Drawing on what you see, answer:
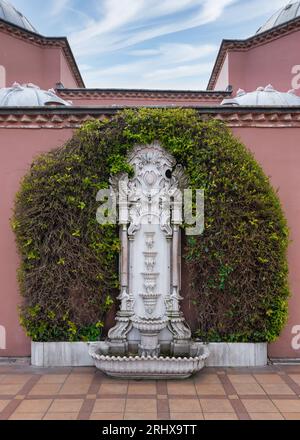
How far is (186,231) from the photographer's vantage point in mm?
5387

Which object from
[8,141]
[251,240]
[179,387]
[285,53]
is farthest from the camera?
[285,53]

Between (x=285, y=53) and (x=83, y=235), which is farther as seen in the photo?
(x=285, y=53)

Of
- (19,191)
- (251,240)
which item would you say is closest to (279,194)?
(251,240)

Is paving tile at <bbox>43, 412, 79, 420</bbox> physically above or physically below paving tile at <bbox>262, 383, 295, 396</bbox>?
above

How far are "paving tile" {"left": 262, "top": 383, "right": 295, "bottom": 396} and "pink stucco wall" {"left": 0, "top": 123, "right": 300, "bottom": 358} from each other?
96 centimetres

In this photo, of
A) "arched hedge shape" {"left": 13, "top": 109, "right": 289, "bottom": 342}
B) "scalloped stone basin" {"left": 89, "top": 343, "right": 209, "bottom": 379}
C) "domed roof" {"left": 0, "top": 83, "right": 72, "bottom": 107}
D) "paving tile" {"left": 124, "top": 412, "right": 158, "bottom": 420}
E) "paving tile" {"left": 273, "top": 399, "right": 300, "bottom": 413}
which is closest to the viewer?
"paving tile" {"left": 124, "top": 412, "right": 158, "bottom": 420}

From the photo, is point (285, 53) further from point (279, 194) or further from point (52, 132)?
point (52, 132)

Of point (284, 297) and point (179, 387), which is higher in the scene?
point (284, 297)

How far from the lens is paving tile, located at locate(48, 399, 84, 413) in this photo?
3.99m

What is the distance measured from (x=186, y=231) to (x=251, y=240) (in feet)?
3.03

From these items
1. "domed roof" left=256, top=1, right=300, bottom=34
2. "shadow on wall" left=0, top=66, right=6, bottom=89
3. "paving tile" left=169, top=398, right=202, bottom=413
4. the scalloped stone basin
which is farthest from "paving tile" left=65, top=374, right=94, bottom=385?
"domed roof" left=256, top=1, right=300, bottom=34

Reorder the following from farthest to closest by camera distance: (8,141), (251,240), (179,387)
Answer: (8,141) → (251,240) → (179,387)

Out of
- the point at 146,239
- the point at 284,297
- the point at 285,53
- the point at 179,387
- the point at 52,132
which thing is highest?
the point at 285,53

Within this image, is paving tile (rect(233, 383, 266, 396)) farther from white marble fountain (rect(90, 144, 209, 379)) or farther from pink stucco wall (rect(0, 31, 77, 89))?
pink stucco wall (rect(0, 31, 77, 89))
